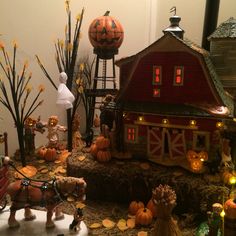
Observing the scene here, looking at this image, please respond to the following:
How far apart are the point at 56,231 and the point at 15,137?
4.12 ft

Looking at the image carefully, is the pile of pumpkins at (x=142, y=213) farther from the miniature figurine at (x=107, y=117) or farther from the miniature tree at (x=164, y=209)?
the miniature figurine at (x=107, y=117)

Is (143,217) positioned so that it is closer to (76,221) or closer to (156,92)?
(76,221)

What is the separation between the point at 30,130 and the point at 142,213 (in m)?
1.22

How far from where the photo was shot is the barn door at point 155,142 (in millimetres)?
2188

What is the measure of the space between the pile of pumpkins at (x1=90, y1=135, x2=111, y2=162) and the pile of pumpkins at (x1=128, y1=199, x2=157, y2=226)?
1.20 ft

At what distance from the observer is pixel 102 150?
226cm

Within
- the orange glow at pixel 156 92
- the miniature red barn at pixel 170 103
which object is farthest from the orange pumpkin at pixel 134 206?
the orange glow at pixel 156 92

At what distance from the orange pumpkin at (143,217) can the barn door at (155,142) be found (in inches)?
16.2

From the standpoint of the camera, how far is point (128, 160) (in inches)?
88.0

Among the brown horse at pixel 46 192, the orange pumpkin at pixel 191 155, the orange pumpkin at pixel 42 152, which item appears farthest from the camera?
the orange pumpkin at pixel 42 152

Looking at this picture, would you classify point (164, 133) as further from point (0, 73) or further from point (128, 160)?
point (0, 73)

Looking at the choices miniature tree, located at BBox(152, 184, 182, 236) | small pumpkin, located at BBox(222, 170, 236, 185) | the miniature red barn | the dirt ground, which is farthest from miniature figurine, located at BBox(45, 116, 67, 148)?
miniature tree, located at BBox(152, 184, 182, 236)

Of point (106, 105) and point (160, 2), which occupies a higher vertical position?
point (160, 2)

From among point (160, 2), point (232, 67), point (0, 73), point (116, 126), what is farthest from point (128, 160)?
point (160, 2)
